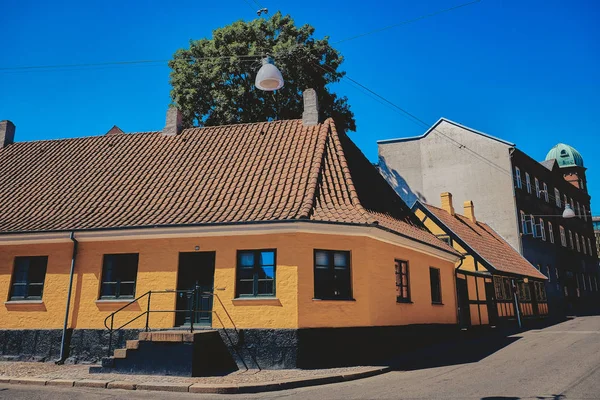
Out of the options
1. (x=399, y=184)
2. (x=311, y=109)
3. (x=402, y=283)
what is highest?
(x=399, y=184)

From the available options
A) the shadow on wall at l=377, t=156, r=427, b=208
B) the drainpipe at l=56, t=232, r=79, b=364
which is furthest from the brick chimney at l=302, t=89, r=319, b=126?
the shadow on wall at l=377, t=156, r=427, b=208

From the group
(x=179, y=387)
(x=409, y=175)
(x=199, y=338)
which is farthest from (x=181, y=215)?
(x=409, y=175)

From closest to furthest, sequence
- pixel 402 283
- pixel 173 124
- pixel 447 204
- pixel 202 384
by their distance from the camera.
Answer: pixel 202 384
pixel 402 283
pixel 173 124
pixel 447 204

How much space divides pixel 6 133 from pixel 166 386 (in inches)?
616

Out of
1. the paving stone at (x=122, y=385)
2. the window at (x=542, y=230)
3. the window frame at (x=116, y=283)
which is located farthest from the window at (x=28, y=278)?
the window at (x=542, y=230)

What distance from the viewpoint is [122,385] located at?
9.16 meters

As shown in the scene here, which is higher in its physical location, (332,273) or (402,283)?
(332,273)

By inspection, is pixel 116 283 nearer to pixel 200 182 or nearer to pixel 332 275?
pixel 200 182

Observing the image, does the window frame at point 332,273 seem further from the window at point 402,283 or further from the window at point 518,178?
the window at point 518,178

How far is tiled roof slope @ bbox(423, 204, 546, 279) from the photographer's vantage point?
22.0 metres

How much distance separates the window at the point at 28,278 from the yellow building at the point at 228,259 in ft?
0.11

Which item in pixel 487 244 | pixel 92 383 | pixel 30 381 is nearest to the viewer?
pixel 92 383

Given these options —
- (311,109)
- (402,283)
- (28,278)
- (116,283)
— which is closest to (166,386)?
(116,283)

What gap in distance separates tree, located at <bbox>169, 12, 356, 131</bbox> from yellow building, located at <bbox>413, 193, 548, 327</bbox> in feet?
29.6
